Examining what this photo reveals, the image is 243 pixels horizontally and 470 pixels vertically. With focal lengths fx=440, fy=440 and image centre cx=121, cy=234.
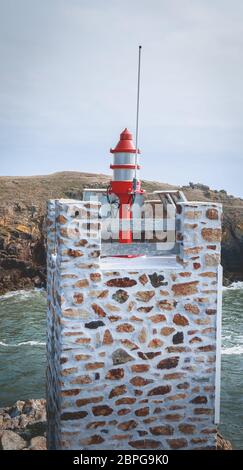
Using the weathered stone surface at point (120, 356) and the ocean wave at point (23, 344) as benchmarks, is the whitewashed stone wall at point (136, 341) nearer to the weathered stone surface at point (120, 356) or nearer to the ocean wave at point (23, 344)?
the weathered stone surface at point (120, 356)

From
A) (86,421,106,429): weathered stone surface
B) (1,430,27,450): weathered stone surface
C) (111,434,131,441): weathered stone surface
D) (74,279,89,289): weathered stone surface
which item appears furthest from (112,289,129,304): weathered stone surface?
(1,430,27,450): weathered stone surface

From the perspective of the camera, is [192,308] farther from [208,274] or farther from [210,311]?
[208,274]

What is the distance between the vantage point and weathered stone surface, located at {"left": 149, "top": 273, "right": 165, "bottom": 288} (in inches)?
234

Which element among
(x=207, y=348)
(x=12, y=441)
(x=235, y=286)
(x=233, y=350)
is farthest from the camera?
(x=235, y=286)

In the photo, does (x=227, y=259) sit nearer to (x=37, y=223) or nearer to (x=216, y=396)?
(x=37, y=223)

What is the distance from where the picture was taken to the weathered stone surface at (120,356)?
5898 millimetres

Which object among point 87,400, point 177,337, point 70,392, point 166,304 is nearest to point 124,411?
point 87,400

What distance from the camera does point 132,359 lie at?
5.94 m

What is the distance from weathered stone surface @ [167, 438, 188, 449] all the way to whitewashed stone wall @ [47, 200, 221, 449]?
16mm

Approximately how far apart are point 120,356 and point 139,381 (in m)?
0.45

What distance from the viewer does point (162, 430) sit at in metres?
6.10

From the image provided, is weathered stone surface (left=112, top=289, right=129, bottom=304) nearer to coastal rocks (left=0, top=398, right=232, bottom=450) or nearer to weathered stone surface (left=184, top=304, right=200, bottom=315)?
weathered stone surface (left=184, top=304, right=200, bottom=315)

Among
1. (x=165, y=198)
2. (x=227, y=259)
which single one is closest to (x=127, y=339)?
(x=165, y=198)
